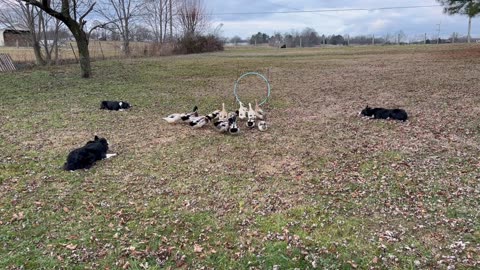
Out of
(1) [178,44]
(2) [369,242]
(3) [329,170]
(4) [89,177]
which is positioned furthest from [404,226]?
(1) [178,44]

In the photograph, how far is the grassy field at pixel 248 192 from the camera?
254 cm

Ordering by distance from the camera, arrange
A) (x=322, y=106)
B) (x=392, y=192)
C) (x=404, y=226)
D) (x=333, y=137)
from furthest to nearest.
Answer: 1. (x=322, y=106)
2. (x=333, y=137)
3. (x=392, y=192)
4. (x=404, y=226)

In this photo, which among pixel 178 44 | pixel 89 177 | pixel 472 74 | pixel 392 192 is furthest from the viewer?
pixel 178 44

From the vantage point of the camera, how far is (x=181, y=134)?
18.3 ft

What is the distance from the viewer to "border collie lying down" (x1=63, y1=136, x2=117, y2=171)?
13.5 ft

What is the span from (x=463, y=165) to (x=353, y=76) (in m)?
8.31

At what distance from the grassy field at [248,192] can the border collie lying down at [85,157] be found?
0.37ft

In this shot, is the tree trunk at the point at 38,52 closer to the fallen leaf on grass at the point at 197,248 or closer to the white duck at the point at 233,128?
the white duck at the point at 233,128

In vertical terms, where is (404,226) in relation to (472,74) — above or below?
below

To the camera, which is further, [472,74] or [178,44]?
[178,44]

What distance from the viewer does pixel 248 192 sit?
11.6 ft

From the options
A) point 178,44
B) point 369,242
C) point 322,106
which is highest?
point 178,44

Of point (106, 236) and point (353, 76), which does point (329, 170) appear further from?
point (353, 76)

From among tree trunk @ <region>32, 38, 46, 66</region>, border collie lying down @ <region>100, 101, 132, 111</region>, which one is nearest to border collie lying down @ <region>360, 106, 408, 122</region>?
border collie lying down @ <region>100, 101, 132, 111</region>
